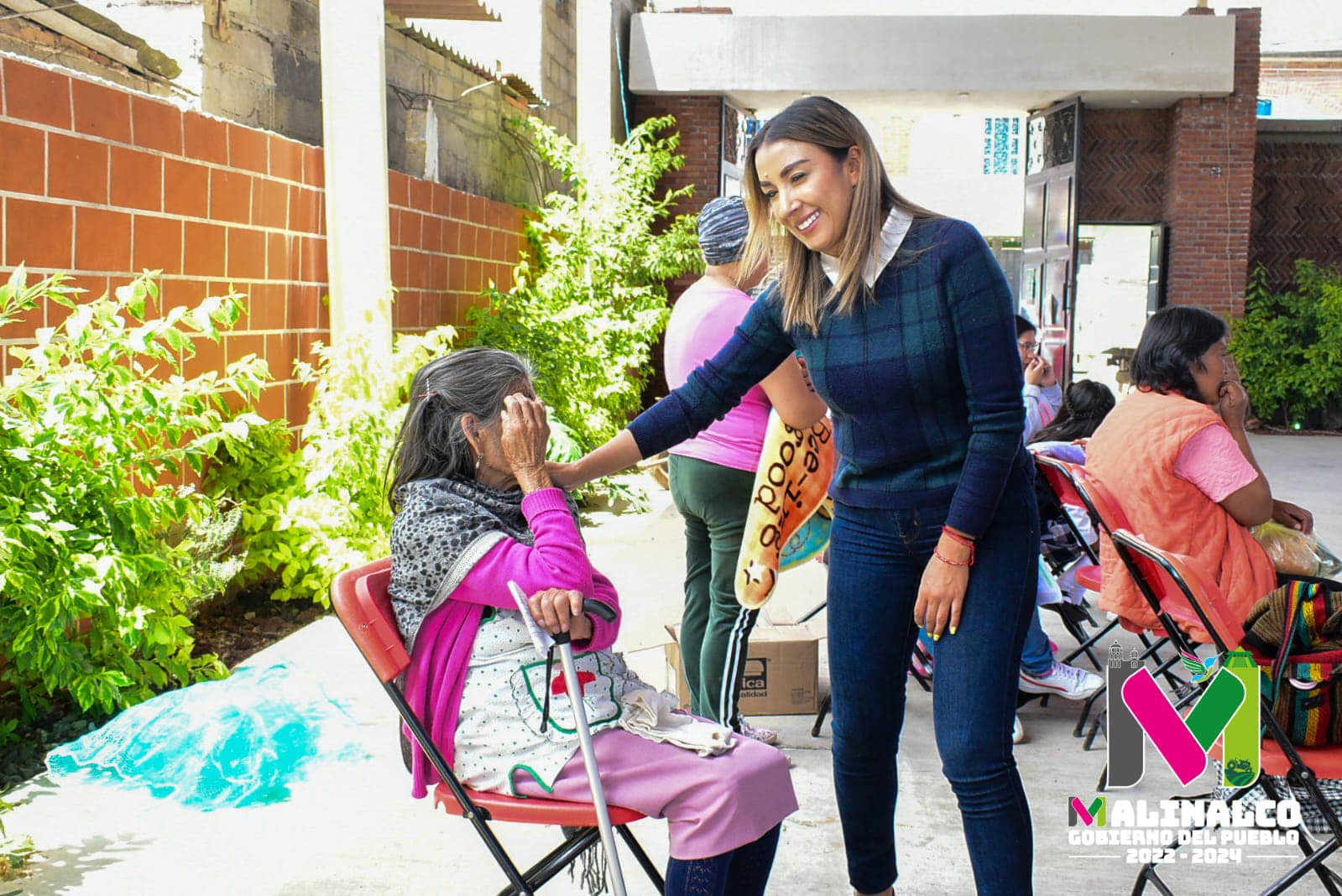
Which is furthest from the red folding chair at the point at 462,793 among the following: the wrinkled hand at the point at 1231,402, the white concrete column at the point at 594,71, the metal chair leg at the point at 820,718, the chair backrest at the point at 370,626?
the white concrete column at the point at 594,71

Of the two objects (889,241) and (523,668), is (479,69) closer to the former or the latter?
(889,241)

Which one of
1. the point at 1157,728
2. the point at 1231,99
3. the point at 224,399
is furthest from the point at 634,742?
the point at 1231,99

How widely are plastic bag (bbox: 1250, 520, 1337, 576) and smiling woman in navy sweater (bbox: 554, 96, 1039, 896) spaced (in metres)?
1.60

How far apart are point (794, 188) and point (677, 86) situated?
10903mm

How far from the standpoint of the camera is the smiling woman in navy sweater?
2000 millimetres

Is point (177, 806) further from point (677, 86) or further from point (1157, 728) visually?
point (677, 86)

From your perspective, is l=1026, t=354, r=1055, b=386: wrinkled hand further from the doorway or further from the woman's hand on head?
the doorway

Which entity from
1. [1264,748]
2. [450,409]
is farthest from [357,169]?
[1264,748]

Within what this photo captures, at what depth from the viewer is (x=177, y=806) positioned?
313 cm

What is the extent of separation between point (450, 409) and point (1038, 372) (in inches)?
138

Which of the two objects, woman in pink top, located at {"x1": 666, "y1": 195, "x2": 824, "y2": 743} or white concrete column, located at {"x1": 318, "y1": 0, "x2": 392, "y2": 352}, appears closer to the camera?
woman in pink top, located at {"x1": 666, "y1": 195, "x2": 824, "y2": 743}

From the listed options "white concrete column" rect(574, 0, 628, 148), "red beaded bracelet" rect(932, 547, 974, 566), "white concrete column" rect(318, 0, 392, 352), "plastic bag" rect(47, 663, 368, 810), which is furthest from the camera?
"white concrete column" rect(574, 0, 628, 148)

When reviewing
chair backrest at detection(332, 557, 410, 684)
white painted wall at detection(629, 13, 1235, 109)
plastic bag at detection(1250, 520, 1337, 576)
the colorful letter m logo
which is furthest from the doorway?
chair backrest at detection(332, 557, 410, 684)

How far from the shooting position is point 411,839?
2992mm
